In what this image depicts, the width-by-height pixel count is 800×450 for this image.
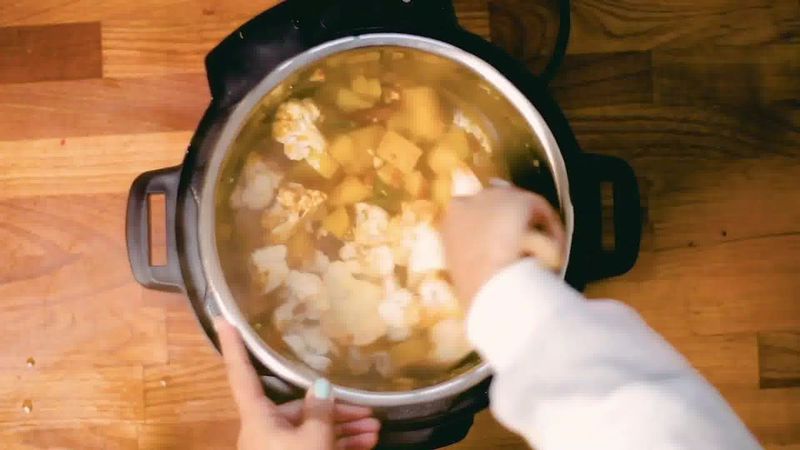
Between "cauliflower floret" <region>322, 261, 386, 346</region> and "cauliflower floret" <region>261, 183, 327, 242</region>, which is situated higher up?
"cauliflower floret" <region>261, 183, 327, 242</region>

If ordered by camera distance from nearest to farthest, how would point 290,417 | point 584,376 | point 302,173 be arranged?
point 584,376 → point 290,417 → point 302,173

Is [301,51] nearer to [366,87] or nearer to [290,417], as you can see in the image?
[366,87]

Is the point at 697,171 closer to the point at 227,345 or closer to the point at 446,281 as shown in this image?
the point at 446,281

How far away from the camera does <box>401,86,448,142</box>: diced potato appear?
0.59 meters

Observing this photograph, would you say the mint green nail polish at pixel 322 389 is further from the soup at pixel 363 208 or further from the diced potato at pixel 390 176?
the diced potato at pixel 390 176

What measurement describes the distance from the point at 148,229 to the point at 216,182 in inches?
2.7

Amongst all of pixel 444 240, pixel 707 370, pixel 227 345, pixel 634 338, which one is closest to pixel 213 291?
pixel 227 345

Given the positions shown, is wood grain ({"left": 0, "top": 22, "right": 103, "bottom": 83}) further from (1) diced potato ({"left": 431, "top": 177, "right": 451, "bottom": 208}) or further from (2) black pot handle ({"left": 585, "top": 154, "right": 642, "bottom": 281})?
(2) black pot handle ({"left": 585, "top": 154, "right": 642, "bottom": 281})

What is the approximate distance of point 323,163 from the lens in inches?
23.5

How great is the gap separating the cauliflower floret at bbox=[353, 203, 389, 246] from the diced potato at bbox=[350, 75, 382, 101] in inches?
3.3

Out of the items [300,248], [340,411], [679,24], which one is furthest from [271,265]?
[679,24]

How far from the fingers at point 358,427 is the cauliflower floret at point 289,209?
0.15m

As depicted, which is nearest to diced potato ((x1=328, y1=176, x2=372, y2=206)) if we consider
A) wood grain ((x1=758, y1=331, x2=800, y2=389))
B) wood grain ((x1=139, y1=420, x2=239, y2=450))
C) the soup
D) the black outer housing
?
the soup

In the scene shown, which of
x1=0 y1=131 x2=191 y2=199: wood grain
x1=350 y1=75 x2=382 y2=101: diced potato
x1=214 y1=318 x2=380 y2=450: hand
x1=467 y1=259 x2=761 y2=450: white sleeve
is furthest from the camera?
x1=0 y1=131 x2=191 y2=199: wood grain
